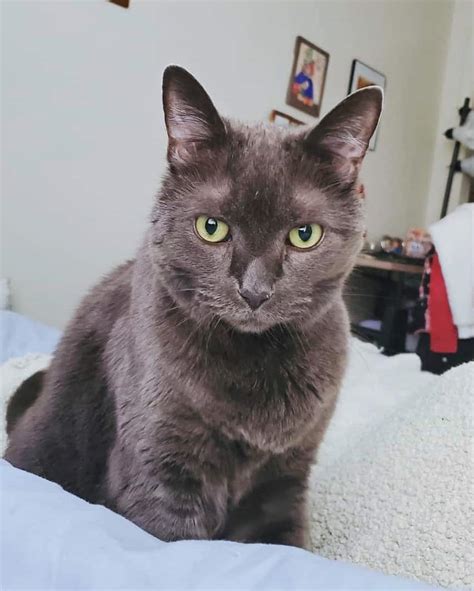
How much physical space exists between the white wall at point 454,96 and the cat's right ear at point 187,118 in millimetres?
3441

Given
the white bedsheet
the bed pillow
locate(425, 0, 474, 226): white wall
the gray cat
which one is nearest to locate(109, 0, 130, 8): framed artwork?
the bed pillow

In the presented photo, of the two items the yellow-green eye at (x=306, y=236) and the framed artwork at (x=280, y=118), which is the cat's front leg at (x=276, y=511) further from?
the framed artwork at (x=280, y=118)

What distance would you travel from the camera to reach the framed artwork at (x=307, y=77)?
270 cm

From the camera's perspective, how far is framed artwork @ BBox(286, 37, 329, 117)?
2701mm

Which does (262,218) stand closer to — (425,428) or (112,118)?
(425,428)

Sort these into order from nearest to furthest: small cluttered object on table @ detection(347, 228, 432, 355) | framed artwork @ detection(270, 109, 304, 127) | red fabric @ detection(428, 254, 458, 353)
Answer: red fabric @ detection(428, 254, 458, 353)
framed artwork @ detection(270, 109, 304, 127)
small cluttered object on table @ detection(347, 228, 432, 355)

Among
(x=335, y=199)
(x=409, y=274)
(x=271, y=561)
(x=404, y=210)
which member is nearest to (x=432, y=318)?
(x=409, y=274)

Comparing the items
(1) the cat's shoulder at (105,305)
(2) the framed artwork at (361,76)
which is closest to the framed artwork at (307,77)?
(2) the framed artwork at (361,76)

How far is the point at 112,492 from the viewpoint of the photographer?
0.73 metres

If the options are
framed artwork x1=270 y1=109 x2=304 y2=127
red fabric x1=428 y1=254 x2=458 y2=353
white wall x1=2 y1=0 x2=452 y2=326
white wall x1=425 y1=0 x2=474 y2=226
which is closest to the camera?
white wall x1=2 y1=0 x2=452 y2=326

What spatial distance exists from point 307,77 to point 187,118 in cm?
234

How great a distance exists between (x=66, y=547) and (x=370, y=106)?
0.60m

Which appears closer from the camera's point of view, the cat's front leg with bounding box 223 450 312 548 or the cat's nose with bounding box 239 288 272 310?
the cat's nose with bounding box 239 288 272 310

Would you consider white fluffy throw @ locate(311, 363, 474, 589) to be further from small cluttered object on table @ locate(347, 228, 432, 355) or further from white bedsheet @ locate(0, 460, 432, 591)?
small cluttered object on table @ locate(347, 228, 432, 355)
